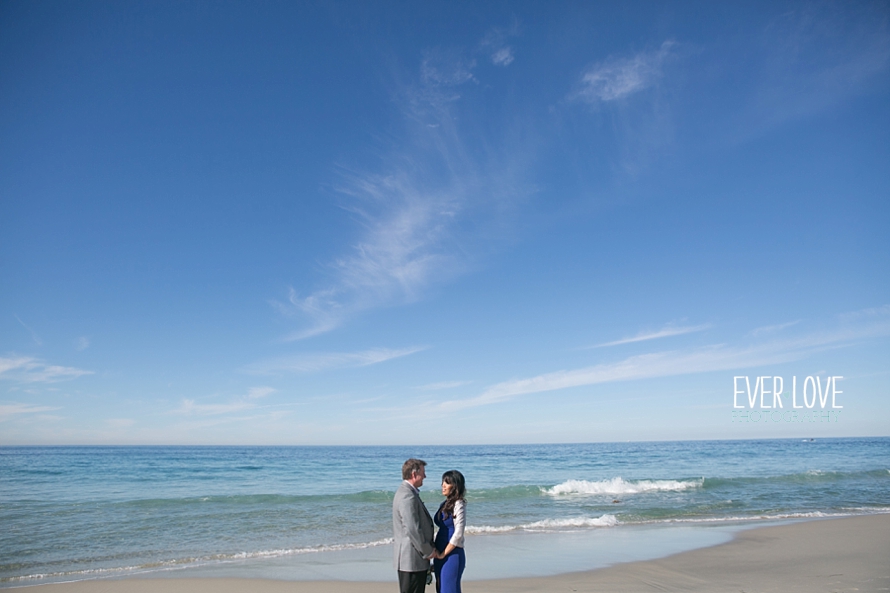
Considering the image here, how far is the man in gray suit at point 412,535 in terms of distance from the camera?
14.6 ft

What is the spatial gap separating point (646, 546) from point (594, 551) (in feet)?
4.02

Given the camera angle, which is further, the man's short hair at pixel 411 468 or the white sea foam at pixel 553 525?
the white sea foam at pixel 553 525

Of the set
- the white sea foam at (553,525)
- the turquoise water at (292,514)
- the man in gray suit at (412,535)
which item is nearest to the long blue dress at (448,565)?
the man in gray suit at (412,535)

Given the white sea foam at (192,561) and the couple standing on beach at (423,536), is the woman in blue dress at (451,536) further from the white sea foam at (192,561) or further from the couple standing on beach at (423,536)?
the white sea foam at (192,561)

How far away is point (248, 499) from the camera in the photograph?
1881 cm

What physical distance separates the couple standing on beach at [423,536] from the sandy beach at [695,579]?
3.40 metres

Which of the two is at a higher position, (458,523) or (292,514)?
(458,523)

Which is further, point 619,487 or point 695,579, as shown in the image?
point 619,487

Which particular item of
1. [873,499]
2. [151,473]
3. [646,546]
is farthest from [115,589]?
[151,473]

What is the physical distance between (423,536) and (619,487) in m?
21.2

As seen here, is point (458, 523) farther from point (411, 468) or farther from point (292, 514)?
point (292, 514)

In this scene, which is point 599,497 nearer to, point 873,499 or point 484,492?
point 484,492

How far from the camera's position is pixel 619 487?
23.1 meters

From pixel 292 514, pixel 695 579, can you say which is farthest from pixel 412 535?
pixel 292 514
